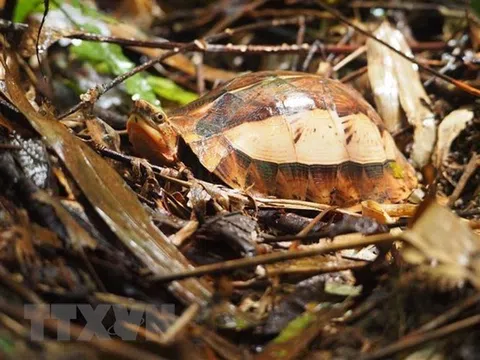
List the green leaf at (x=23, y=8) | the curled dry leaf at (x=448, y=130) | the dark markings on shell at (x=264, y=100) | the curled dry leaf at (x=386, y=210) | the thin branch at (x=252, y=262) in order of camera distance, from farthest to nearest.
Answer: the green leaf at (x=23, y=8)
the curled dry leaf at (x=448, y=130)
the dark markings on shell at (x=264, y=100)
the curled dry leaf at (x=386, y=210)
the thin branch at (x=252, y=262)

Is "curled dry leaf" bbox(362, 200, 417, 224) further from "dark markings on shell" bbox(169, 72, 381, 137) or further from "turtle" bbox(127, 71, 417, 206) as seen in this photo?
"dark markings on shell" bbox(169, 72, 381, 137)

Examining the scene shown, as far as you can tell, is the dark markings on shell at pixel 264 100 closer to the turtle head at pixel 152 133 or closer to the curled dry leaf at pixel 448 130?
the turtle head at pixel 152 133

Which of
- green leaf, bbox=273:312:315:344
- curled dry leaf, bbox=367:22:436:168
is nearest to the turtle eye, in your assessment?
green leaf, bbox=273:312:315:344

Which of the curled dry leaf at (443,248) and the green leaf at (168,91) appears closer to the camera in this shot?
the curled dry leaf at (443,248)

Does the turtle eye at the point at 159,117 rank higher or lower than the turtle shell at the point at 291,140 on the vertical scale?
higher

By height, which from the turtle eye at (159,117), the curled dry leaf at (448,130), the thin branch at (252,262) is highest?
the turtle eye at (159,117)

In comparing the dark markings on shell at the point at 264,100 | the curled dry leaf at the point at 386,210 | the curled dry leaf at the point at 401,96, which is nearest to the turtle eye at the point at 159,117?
the dark markings on shell at the point at 264,100

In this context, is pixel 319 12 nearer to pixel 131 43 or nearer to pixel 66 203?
pixel 131 43
